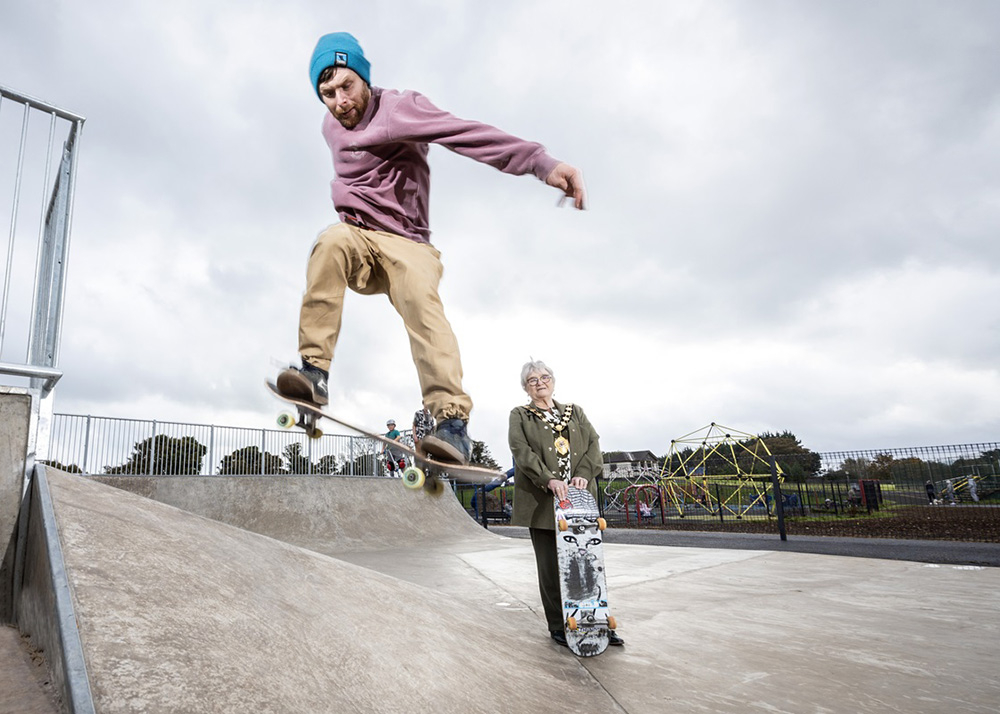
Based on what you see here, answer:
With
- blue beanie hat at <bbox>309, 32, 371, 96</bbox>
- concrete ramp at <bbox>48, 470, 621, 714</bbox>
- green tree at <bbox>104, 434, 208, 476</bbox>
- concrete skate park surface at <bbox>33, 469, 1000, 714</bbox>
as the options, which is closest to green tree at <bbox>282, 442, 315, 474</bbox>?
green tree at <bbox>104, 434, 208, 476</bbox>

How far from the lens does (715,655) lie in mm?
2877

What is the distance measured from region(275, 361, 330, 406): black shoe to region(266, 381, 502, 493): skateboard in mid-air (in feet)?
0.14

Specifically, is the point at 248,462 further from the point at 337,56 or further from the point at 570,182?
the point at 570,182

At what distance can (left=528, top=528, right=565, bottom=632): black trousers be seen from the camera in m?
3.29

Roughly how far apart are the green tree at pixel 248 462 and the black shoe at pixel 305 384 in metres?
12.5

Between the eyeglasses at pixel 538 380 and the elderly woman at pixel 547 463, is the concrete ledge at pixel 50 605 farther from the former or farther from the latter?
the eyeglasses at pixel 538 380

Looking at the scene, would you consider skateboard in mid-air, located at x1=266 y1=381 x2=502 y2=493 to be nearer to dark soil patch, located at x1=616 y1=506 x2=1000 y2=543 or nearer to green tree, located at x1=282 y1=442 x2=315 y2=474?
dark soil patch, located at x1=616 y1=506 x2=1000 y2=543

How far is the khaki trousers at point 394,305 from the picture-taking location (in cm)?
283

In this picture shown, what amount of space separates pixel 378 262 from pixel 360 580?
1853 millimetres

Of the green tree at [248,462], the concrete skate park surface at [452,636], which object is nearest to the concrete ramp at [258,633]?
the concrete skate park surface at [452,636]

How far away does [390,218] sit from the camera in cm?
311

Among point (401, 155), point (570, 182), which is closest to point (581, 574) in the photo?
point (570, 182)

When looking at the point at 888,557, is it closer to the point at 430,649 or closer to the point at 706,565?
the point at 706,565

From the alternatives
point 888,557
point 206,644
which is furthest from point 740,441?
point 206,644
